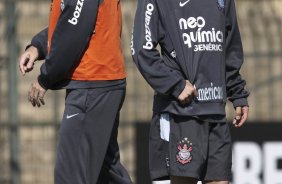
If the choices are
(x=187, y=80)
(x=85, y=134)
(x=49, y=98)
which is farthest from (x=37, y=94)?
(x=49, y=98)

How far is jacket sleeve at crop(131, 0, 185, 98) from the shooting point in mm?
5750

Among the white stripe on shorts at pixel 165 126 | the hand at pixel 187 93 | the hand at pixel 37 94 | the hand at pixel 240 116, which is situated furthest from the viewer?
the hand at pixel 240 116

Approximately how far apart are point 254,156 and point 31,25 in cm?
305

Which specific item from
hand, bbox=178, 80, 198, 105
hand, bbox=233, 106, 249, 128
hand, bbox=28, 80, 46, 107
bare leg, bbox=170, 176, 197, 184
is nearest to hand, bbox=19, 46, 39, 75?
hand, bbox=28, 80, 46, 107

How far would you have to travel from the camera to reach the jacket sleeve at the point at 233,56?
605 cm

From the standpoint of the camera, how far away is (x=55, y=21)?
6.02 m

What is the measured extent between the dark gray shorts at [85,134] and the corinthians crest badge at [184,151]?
52 cm

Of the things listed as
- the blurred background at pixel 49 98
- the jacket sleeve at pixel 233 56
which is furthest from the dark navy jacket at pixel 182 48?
the blurred background at pixel 49 98

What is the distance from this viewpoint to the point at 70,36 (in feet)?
19.5

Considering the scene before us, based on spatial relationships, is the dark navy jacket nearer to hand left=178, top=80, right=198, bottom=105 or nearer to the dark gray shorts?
hand left=178, top=80, right=198, bottom=105

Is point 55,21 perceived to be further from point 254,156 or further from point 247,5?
point 247,5

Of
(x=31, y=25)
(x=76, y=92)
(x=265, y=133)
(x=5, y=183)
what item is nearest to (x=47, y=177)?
(x=5, y=183)

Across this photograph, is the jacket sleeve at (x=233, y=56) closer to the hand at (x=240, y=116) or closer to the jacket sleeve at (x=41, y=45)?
the hand at (x=240, y=116)

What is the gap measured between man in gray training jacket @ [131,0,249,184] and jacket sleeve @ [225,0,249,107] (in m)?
0.12
